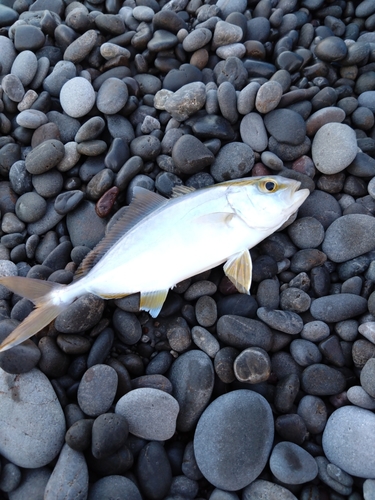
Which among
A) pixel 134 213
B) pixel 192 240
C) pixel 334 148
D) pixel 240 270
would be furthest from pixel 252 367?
pixel 334 148

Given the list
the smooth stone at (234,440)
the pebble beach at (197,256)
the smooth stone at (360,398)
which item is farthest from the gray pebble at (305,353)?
the smooth stone at (234,440)

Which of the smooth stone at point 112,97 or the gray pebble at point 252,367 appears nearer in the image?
the gray pebble at point 252,367

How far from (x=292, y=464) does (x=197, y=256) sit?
1.61 meters

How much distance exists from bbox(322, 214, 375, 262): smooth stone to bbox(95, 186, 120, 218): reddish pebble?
6.36 feet

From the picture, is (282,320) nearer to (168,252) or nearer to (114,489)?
(168,252)

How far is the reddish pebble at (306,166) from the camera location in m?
3.48

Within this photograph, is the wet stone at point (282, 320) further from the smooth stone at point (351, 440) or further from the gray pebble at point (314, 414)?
the smooth stone at point (351, 440)

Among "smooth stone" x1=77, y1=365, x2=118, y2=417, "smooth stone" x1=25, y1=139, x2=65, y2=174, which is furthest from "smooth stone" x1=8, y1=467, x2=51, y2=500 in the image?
"smooth stone" x1=25, y1=139, x2=65, y2=174

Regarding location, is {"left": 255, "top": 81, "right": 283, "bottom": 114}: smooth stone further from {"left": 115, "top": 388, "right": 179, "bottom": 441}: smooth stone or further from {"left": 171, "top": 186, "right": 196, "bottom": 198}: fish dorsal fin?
{"left": 115, "top": 388, "right": 179, "bottom": 441}: smooth stone

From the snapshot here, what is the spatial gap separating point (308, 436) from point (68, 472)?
1.73m

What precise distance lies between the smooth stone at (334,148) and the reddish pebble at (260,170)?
0.47m

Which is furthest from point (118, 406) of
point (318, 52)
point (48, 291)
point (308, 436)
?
point (318, 52)

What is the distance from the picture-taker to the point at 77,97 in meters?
3.68

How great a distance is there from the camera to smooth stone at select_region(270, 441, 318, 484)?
2.49 meters
